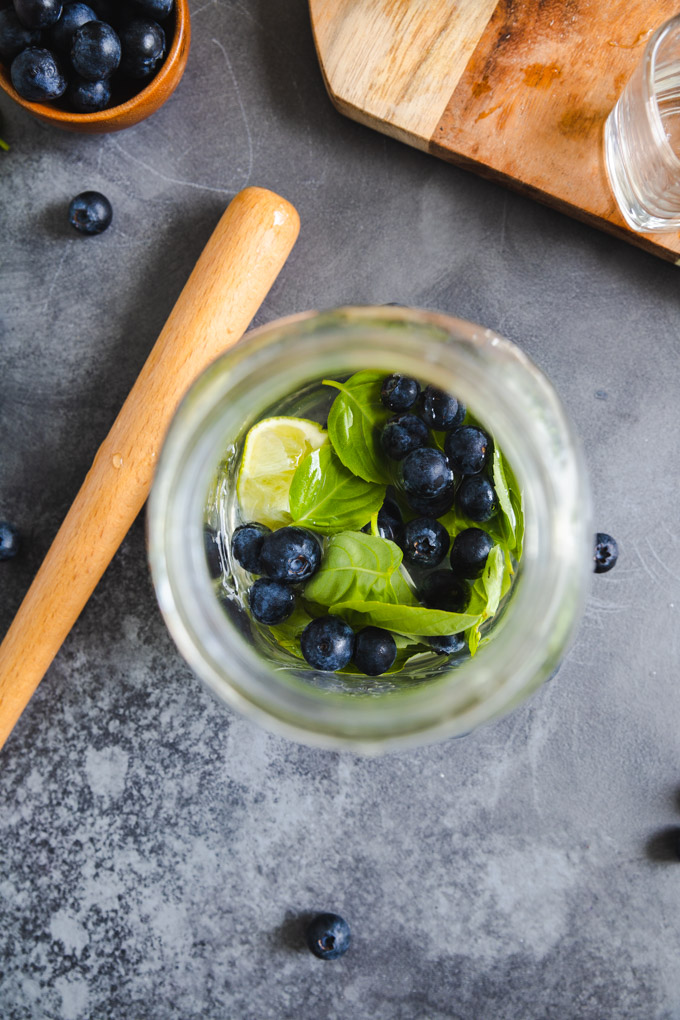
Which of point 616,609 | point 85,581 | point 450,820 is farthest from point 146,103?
point 450,820

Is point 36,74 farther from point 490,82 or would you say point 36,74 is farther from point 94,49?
point 490,82

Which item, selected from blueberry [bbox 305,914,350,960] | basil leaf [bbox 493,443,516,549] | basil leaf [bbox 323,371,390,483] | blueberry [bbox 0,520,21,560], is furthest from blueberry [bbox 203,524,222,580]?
blueberry [bbox 305,914,350,960]

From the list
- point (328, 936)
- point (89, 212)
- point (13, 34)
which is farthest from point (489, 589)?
point (13, 34)

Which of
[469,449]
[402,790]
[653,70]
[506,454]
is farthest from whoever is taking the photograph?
[402,790]

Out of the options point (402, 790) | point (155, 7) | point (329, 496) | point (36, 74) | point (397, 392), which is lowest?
point (402, 790)

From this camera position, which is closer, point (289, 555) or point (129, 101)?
point (289, 555)

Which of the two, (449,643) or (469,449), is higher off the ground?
(469,449)

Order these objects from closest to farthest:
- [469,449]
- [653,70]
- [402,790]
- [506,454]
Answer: [506,454] < [469,449] < [653,70] < [402,790]
